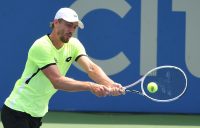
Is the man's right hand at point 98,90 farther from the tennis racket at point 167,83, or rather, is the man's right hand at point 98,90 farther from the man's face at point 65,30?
the tennis racket at point 167,83

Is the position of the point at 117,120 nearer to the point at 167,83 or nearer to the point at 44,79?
the point at 167,83

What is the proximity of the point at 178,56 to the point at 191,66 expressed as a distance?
0.25 metres

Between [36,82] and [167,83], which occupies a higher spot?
[36,82]

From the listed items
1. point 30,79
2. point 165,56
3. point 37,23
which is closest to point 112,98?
point 165,56

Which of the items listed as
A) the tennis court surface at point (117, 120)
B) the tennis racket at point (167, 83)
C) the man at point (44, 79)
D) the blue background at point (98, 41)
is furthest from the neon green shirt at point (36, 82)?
the blue background at point (98, 41)

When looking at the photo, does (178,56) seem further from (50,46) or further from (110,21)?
(50,46)

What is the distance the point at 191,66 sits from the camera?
8125 mm

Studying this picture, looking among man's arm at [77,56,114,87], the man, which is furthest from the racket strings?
the man

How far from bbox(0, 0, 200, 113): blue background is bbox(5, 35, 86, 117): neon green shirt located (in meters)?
4.09

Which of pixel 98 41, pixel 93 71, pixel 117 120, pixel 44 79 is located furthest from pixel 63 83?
pixel 98 41

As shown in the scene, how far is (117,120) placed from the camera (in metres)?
7.57

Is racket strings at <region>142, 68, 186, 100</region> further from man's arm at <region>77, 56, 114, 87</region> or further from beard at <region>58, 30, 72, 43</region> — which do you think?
beard at <region>58, 30, 72, 43</region>

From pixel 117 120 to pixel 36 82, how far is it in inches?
153

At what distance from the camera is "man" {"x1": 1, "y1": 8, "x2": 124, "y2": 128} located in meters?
3.70
